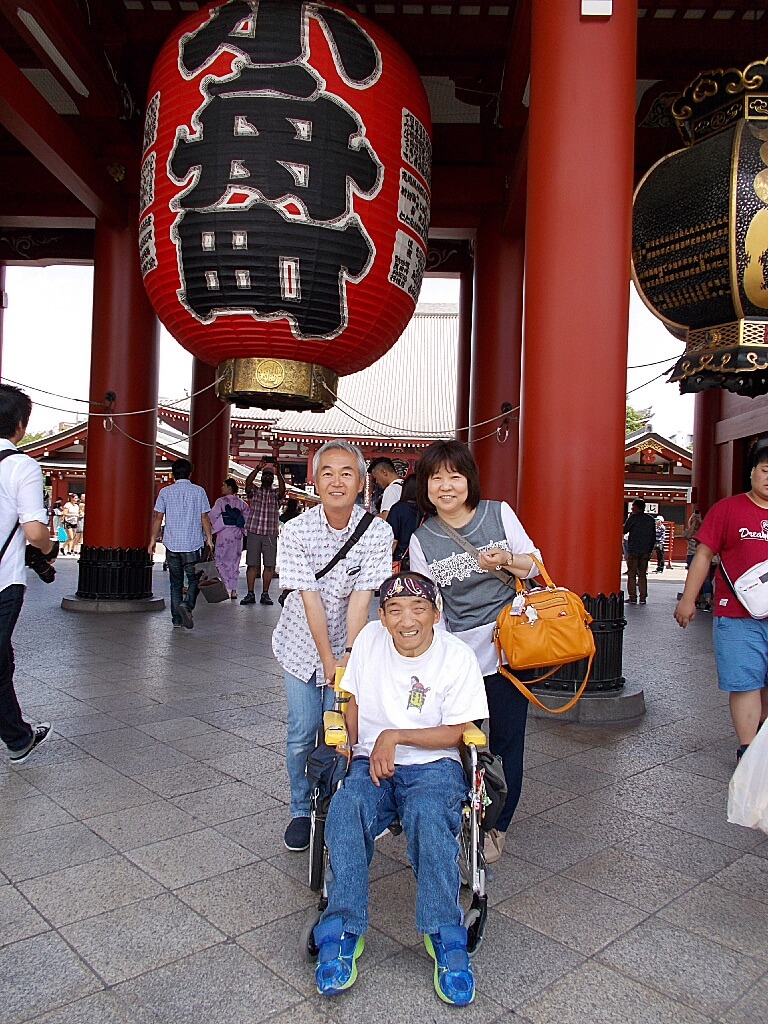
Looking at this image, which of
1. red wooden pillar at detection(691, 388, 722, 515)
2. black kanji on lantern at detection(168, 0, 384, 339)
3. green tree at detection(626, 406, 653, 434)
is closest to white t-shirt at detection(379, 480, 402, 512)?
black kanji on lantern at detection(168, 0, 384, 339)

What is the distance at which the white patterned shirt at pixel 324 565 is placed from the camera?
2.69 metres

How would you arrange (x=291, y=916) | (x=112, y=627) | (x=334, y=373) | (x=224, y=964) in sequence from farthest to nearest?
(x=112, y=627) → (x=334, y=373) → (x=291, y=916) → (x=224, y=964)

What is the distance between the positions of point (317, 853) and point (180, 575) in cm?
533

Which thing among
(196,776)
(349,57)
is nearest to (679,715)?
(196,776)

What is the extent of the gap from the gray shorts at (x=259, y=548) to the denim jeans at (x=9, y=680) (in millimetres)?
6103

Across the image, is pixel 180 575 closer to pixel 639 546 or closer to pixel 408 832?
pixel 408 832

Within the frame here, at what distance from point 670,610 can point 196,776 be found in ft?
27.8

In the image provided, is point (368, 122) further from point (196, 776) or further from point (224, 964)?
point (224, 964)

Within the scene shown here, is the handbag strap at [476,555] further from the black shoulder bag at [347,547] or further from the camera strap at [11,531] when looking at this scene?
the camera strap at [11,531]

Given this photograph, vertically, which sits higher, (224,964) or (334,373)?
(334,373)

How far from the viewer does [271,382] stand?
17.1ft

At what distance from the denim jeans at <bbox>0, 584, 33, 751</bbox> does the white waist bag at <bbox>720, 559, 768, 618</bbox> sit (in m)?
3.02

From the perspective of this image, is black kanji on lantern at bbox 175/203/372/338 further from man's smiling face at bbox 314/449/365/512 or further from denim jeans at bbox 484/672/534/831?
denim jeans at bbox 484/672/534/831

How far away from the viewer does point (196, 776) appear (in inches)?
134
